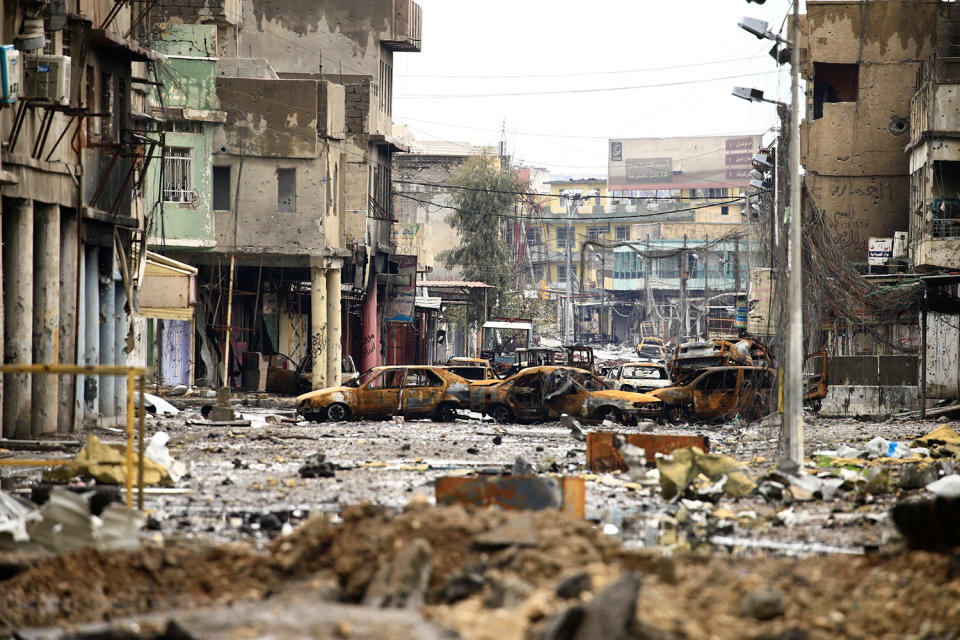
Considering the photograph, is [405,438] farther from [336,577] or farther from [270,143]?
[270,143]

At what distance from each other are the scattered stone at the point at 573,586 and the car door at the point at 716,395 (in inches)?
794

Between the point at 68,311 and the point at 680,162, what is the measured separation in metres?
105

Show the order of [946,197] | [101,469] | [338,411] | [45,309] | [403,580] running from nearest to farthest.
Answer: [403,580] → [101,469] → [45,309] → [338,411] → [946,197]

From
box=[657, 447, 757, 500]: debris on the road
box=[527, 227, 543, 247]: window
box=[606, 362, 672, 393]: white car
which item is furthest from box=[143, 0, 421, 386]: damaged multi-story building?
box=[527, 227, 543, 247]: window

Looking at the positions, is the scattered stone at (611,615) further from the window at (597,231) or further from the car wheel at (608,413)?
the window at (597,231)

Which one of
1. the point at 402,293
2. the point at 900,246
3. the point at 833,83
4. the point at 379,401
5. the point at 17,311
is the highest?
the point at 833,83

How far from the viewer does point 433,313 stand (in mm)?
64938

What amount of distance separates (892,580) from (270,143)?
1299 inches

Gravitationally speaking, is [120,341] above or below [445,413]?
above

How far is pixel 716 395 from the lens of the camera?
27828mm

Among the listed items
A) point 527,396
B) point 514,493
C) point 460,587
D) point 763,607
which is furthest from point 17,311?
point 763,607

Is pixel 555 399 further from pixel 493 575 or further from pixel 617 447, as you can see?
pixel 493 575

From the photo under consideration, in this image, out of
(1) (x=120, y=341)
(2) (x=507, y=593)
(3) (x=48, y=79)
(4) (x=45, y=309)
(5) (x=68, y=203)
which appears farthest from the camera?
(1) (x=120, y=341)

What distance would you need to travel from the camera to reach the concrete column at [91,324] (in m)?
24.4
